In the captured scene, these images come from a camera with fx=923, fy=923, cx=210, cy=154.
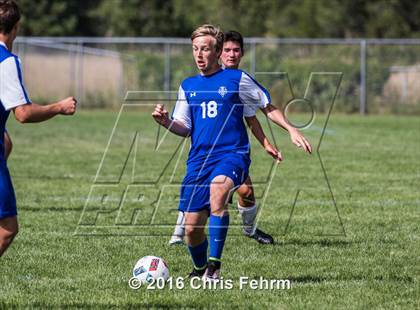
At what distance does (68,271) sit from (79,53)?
77.6 feet

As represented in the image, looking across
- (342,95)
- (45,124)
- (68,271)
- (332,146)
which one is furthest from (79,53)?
(68,271)

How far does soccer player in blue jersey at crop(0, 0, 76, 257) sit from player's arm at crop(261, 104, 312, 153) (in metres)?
1.82

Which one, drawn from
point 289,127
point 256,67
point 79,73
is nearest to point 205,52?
point 289,127

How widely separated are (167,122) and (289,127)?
88 centimetres

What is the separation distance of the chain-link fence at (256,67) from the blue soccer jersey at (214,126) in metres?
19.7

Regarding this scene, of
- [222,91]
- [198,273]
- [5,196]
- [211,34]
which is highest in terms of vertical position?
[211,34]

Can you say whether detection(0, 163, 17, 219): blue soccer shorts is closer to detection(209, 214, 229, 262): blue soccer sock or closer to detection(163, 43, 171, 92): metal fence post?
detection(209, 214, 229, 262): blue soccer sock

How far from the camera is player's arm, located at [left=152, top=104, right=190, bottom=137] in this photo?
6445 millimetres

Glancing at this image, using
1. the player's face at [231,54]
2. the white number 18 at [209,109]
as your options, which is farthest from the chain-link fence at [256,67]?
the white number 18 at [209,109]

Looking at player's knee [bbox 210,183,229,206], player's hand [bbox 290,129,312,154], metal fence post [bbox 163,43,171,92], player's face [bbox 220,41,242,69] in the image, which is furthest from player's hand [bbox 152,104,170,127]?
metal fence post [bbox 163,43,171,92]

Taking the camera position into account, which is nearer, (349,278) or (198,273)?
(349,278)

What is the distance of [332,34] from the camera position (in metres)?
44.1

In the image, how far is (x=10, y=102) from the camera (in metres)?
5.21

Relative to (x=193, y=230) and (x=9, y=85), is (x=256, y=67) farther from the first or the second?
(x=9, y=85)
